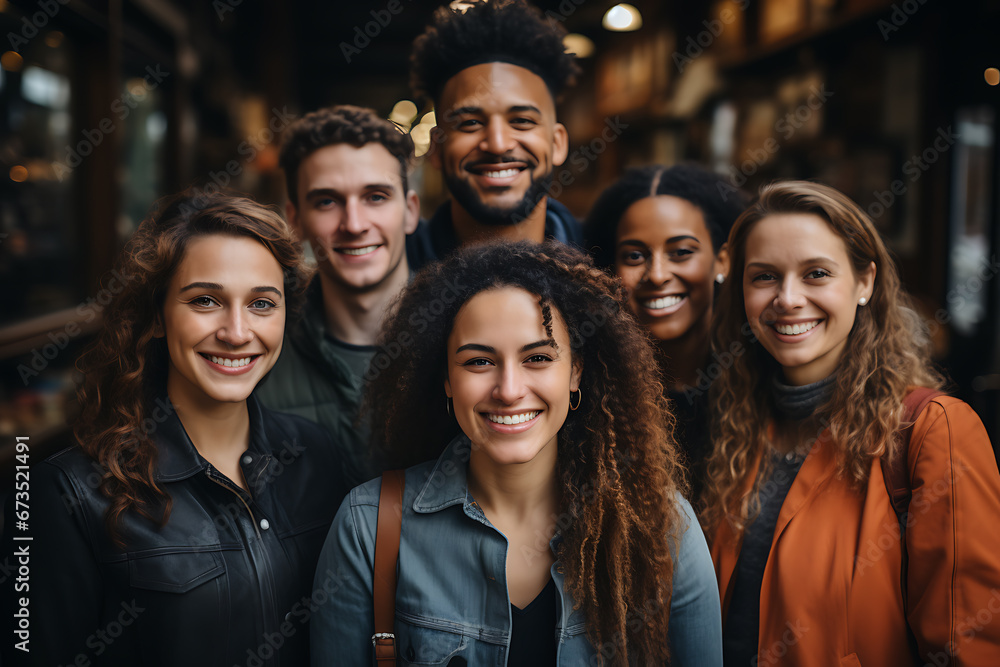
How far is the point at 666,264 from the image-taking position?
224cm

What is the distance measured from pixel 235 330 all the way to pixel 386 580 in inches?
26.6

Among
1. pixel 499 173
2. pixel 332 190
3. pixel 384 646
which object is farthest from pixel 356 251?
pixel 384 646

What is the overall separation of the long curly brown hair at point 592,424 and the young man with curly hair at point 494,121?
2.32ft

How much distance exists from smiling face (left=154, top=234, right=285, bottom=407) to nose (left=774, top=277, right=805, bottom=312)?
1282mm

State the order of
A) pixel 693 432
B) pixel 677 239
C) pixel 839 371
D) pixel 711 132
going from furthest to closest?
pixel 711 132 → pixel 677 239 → pixel 693 432 → pixel 839 371

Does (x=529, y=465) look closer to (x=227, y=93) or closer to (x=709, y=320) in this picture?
(x=709, y=320)

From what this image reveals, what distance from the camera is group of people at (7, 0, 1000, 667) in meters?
1.56

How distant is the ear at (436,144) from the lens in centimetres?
253

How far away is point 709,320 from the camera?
7.70 feet

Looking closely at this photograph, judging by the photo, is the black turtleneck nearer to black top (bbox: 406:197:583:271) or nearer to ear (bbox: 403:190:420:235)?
black top (bbox: 406:197:583:271)

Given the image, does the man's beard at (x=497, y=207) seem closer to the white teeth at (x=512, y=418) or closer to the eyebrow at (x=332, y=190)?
the eyebrow at (x=332, y=190)

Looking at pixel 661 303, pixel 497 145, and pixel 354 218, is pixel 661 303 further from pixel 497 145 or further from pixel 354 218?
pixel 354 218

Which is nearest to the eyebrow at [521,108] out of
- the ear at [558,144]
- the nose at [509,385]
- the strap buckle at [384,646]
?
the ear at [558,144]

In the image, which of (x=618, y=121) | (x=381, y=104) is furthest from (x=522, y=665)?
(x=381, y=104)
